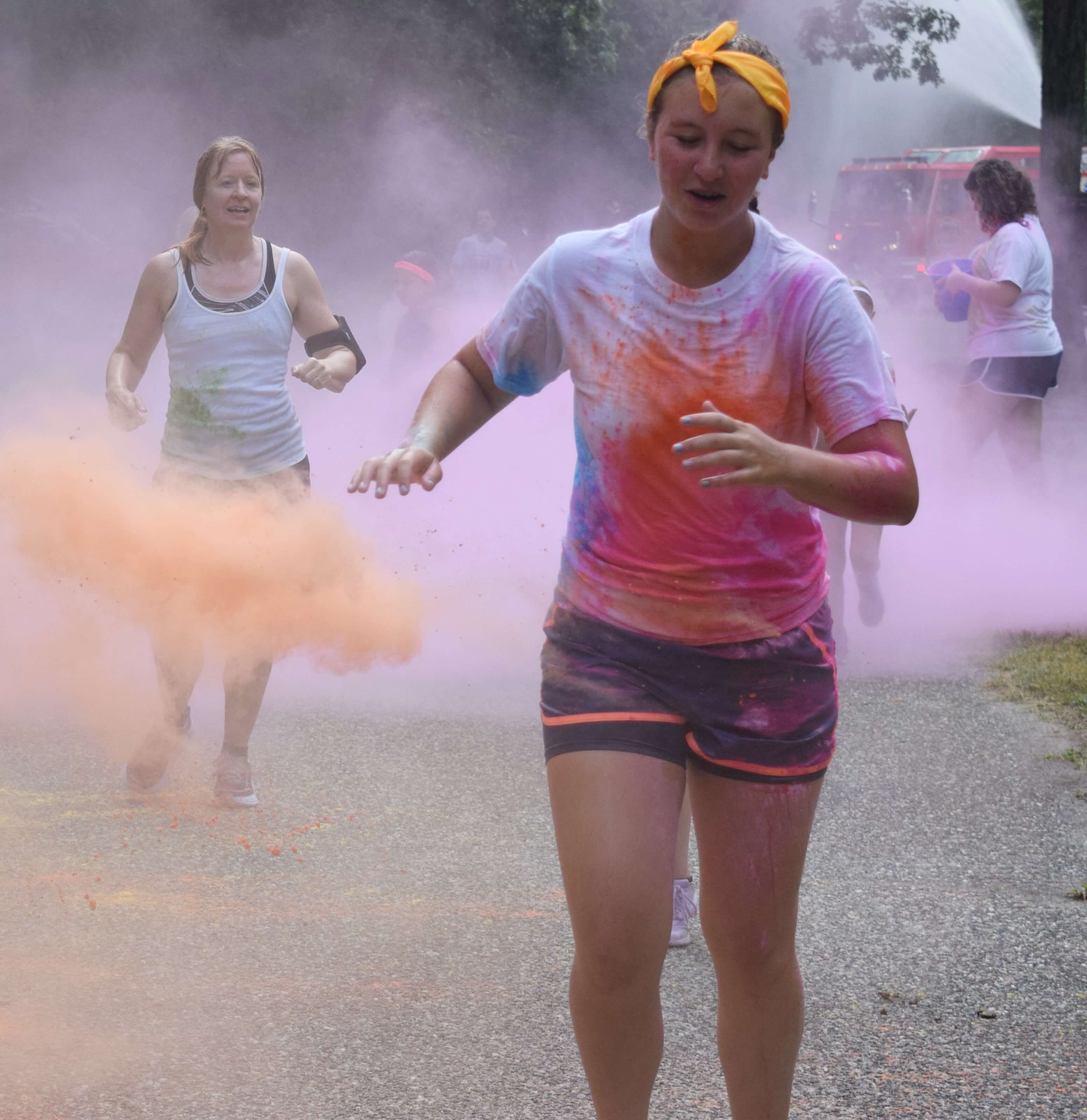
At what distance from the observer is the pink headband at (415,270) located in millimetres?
A: 8203

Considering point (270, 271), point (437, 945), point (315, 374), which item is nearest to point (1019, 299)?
point (270, 271)

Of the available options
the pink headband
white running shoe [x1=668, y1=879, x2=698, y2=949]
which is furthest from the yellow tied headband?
the pink headband

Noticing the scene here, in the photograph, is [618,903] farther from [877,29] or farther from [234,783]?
[877,29]

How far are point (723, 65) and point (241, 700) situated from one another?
2.55m

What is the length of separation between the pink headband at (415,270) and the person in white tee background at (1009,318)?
2.95m

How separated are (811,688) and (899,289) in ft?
65.1

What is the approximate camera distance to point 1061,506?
7492 millimetres

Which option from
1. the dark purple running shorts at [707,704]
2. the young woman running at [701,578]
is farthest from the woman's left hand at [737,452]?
the dark purple running shorts at [707,704]

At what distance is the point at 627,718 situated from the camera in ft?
6.77

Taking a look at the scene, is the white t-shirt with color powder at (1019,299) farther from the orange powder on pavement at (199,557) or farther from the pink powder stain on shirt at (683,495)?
the pink powder stain on shirt at (683,495)

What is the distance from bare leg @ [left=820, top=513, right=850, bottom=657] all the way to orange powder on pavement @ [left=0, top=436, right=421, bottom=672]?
Result: 214 centimetres

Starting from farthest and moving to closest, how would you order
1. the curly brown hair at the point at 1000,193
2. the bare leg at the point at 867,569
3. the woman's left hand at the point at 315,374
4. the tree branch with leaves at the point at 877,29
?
the tree branch with leaves at the point at 877,29, the curly brown hair at the point at 1000,193, the bare leg at the point at 867,569, the woman's left hand at the point at 315,374

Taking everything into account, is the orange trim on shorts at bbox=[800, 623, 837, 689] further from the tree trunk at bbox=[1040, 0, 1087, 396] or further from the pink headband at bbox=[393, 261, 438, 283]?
the tree trunk at bbox=[1040, 0, 1087, 396]

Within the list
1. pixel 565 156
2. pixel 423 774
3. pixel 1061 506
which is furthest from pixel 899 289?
pixel 423 774
